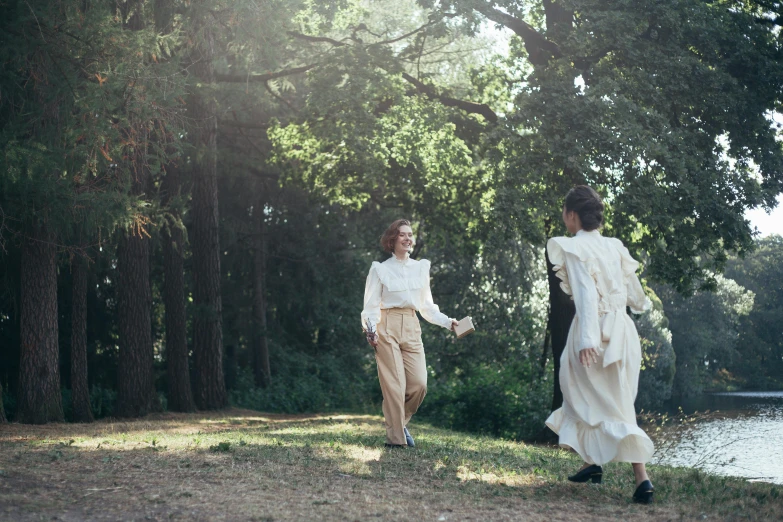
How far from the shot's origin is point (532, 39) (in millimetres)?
15773

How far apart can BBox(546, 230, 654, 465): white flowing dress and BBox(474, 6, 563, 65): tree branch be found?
10284 mm

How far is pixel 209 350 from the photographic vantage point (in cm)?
1911

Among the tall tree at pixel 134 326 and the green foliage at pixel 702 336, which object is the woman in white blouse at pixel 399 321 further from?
the green foliage at pixel 702 336

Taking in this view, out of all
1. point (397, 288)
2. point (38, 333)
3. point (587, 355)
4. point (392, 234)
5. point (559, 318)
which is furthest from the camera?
point (559, 318)

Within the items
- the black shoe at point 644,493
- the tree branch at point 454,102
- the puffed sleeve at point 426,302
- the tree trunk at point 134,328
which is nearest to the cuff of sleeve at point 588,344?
the black shoe at point 644,493

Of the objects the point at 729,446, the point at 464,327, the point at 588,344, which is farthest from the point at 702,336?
the point at 588,344

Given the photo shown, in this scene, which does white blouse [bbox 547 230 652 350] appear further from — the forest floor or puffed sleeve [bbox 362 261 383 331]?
puffed sleeve [bbox 362 261 383 331]

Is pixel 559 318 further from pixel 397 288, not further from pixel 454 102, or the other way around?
pixel 397 288

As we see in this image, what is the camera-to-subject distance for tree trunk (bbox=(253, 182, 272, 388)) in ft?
88.5

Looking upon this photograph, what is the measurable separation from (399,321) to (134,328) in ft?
32.3

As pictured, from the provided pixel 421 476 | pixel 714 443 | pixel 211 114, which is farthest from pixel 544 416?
pixel 421 476

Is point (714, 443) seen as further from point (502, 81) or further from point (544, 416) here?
point (502, 81)

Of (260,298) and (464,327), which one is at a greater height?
(260,298)

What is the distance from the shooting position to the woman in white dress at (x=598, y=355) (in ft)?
18.6
